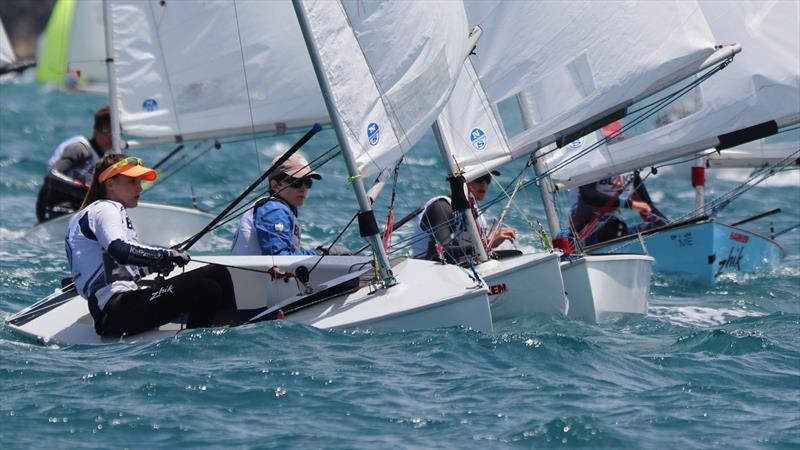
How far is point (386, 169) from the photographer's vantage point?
24.6 feet

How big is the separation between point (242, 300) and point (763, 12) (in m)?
4.32

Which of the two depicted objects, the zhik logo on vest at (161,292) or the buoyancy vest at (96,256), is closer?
the buoyancy vest at (96,256)

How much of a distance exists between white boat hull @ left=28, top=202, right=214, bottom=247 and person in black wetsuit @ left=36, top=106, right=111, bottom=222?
20.7 inches

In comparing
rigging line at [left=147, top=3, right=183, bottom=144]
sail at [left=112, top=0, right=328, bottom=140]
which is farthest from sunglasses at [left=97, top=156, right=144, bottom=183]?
rigging line at [left=147, top=3, right=183, bottom=144]

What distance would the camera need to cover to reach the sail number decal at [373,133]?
724cm

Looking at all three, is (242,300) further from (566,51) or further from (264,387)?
(566,51)

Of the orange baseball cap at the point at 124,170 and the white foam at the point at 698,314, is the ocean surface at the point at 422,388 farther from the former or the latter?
the orange baseball cap at the point at 124,170

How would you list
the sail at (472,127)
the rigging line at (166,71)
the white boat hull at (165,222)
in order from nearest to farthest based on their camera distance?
the sail at (472,127)
the rigging line at (166,71)
the white boat hull at (165,222)

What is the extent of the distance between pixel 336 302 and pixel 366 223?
0.44 meters

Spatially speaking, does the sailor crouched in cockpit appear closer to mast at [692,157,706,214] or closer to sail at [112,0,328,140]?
sail at [112,0,328,140]

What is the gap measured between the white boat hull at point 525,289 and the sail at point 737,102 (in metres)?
2.05

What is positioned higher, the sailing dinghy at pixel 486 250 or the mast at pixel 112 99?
the mast at pixel 112 99

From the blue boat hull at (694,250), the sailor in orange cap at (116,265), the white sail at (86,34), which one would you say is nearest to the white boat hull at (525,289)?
the sailor in orange cap at (116,265)

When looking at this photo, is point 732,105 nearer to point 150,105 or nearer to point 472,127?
point 472,127
